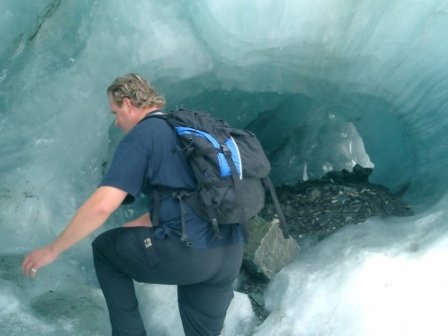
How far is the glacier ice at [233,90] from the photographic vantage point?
2.97m

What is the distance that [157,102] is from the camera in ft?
7.67

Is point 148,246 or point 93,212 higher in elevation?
point 93,212

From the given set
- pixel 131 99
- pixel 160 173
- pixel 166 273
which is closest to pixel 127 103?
pixel 131 99

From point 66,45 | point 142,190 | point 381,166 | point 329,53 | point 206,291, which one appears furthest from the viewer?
point 381,166

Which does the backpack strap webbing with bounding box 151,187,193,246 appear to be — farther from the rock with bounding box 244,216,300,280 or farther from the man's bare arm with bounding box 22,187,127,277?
the rock with bounding box 244,216,300,280

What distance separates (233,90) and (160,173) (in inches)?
74.3

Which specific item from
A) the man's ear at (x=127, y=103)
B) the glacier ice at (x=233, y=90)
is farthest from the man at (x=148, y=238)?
the glacier ice at (x=233, y=90)

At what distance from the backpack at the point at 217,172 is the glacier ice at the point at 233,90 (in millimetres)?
1114

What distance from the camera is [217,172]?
2.10m

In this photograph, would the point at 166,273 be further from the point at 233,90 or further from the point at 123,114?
the point at 233,90

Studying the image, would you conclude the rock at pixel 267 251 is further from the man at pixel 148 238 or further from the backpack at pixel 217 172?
the backpack at pixel 217 172

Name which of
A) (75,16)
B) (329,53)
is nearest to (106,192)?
(75,16)

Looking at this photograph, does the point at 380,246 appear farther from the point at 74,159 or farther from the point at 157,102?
the point at 74,159

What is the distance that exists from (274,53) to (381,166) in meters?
1.47
